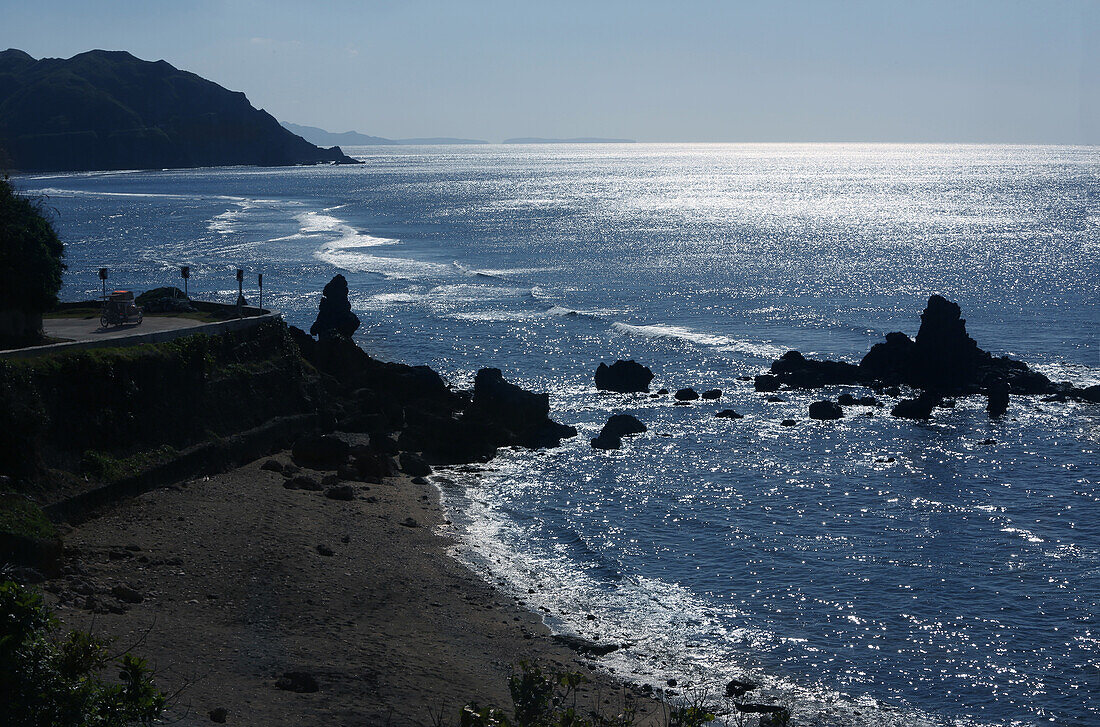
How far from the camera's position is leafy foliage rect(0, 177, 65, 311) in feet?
114

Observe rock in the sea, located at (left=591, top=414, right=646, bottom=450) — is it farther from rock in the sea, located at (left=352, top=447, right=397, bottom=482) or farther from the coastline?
the coastline

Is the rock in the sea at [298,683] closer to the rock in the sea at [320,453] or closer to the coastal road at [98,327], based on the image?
the rock in the sea at [320,453]

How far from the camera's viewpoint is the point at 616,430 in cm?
4747

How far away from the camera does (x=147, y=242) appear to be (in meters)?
131

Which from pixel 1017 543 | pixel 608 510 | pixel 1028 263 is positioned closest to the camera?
pixel 1017 543

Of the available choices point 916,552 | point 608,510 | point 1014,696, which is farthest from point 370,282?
point 1014,696

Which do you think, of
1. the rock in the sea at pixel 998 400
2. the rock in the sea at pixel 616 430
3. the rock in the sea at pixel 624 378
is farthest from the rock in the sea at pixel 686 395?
the rock in the sea at pixel 998 400

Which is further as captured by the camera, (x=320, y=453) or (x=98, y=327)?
(x=320, y=453)

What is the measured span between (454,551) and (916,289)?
263 ft

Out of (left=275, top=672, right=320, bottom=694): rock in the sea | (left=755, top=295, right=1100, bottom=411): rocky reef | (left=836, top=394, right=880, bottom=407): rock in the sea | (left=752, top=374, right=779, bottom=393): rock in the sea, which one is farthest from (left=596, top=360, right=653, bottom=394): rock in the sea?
(left=275, top=672, right=320, bottom=694): rock in the sea

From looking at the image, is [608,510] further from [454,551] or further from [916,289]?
[916,289]

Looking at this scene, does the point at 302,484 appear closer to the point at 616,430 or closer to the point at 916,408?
the point at 616,430

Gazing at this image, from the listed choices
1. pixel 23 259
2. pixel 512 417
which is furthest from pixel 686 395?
pixel 23 259

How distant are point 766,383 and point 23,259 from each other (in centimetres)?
4044
